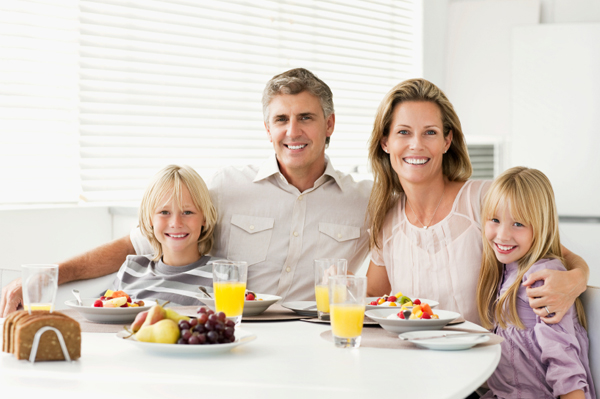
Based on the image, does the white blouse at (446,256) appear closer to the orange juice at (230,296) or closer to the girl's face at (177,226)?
the girl's face at (177,226)

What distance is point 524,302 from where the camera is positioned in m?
1.79

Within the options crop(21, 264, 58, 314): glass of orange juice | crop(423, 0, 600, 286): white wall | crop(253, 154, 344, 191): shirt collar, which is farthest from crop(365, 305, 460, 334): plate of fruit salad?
crop(423, 0, 600, 286): white wall

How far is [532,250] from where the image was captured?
6.11 ft

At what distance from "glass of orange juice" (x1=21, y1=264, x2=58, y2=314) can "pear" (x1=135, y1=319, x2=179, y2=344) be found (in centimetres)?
20

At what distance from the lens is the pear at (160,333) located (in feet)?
4.11

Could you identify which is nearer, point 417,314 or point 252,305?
point 417,314

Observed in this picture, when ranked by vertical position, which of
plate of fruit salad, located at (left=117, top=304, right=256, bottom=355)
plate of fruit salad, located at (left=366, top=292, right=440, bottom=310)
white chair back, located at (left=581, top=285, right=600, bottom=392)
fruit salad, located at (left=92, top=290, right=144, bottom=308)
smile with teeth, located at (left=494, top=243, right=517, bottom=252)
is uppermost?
smile with teeth, located at (left=494, top=243, right=517, bottom=252)

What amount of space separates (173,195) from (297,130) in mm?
520

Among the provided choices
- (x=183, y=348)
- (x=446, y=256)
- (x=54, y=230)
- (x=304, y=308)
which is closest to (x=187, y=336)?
(x=183, y=348)

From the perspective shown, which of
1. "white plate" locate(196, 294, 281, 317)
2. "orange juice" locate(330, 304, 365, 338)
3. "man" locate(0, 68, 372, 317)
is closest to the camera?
"orange juice" locate(330, 304, 365, 338)

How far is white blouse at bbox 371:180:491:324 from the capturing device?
6.85 ft

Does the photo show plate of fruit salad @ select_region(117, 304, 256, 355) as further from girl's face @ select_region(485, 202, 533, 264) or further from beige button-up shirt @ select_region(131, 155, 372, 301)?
beige button-up shirt @ select_region(131, 155, 372, 301)

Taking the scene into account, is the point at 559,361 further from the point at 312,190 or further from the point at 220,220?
the point at 220,220

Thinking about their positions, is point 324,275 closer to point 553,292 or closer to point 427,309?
point 427,309
